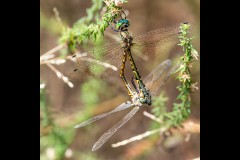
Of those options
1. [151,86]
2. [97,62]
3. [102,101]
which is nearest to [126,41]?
[97,62]

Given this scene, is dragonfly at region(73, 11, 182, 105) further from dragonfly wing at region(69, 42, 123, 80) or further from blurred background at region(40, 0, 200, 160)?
blurred background at region(40, 0, 200, 160)

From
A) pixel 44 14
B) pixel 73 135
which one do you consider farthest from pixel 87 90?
pixel 44 14

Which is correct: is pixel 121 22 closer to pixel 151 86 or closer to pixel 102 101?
pixel 151 86

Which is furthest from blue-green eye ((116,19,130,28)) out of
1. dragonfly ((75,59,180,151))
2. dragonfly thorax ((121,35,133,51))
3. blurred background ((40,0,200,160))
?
blurred background ((40,0,200,160))

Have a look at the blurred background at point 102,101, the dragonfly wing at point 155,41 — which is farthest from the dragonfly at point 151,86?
the blurred background at point 102,101

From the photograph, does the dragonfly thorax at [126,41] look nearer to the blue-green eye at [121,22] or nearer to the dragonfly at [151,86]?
the blue-green eye at [121,22]
